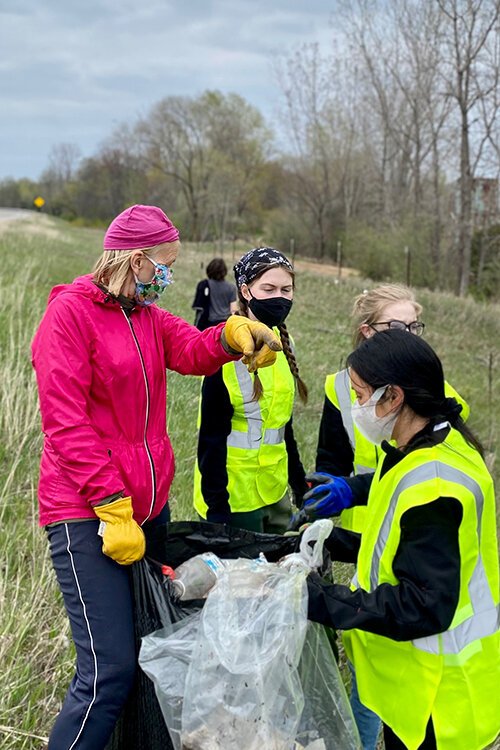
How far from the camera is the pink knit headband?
210 cm

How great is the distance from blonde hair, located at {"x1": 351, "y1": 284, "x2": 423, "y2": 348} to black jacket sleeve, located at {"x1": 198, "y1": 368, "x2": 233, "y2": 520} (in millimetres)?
571

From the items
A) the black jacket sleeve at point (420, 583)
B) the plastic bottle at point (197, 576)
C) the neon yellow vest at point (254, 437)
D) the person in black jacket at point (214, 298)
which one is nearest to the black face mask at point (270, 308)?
the neon yellow vest at point (254, 437)

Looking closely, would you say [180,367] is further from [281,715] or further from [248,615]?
[281,715]

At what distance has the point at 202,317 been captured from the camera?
7996 millimetres

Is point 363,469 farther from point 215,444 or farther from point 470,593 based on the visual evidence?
point 470,593

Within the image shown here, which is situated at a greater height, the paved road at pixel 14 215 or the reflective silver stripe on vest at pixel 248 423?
the paved road at pixel 14 215

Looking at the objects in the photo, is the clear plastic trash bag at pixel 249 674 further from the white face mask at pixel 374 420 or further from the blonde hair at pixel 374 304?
the blonde hair at pixel 374 304

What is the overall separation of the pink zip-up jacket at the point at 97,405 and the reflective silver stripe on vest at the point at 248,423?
45 cm

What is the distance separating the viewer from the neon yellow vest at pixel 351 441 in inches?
94.0

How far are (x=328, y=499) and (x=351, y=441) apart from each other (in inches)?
16.3

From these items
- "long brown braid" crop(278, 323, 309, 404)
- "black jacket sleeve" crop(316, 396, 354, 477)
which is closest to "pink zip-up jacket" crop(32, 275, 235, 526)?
"black jacket sleeve" crop(316, 396, 354, 477)

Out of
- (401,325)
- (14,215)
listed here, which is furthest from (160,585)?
(14,215)

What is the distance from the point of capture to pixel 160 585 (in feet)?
6.16

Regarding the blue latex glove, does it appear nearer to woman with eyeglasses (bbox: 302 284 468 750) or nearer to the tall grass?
woman with eyeglasses (bbox: 302 284 468 750)
